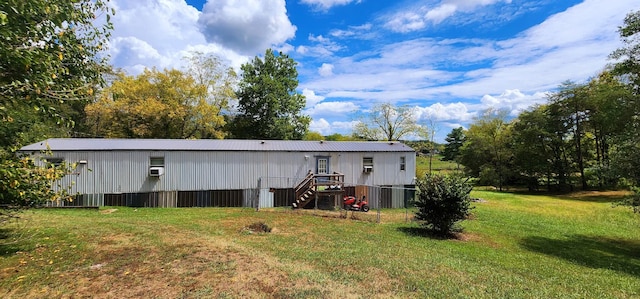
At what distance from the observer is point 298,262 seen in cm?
665

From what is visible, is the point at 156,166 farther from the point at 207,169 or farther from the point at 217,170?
the point at 217,170

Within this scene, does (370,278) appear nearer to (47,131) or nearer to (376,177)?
(376,177)

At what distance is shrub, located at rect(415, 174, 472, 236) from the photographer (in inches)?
→ 428

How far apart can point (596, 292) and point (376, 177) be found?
14265 mm

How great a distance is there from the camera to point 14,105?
4.32 m

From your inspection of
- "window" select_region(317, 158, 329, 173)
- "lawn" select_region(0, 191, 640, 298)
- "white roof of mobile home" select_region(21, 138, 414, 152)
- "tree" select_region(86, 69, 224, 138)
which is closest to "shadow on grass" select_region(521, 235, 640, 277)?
"lawn" select_region(0, 191, 640, 298)

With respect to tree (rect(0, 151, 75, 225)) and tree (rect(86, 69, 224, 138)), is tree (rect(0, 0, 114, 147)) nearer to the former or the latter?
tree (rect(0, 151, 75, 225))

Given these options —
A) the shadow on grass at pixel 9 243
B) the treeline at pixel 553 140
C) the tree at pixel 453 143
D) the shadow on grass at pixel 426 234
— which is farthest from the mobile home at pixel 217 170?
the tree at pixel 453 143

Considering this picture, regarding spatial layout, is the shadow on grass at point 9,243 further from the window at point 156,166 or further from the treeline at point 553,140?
the treeline at point 553,140

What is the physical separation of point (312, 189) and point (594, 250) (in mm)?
11959

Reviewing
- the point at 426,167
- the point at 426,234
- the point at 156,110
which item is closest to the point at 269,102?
the point at 156,110

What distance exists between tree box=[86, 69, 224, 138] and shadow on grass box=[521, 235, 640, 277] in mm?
25739

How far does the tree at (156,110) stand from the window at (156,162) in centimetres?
1067

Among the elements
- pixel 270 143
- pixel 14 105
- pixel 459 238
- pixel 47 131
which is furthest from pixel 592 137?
pixel 47 131
